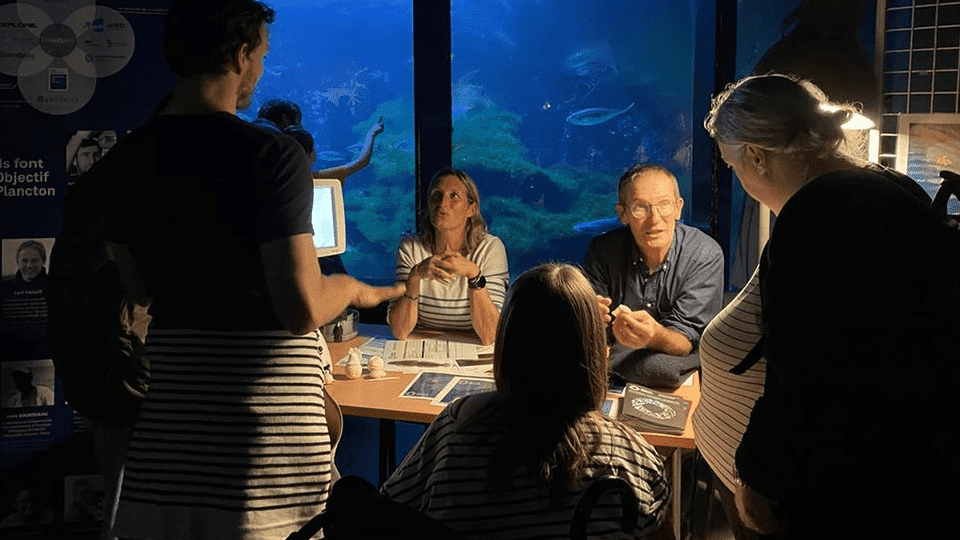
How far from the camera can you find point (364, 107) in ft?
49.3

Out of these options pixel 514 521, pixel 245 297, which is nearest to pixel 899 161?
pixel 514 521

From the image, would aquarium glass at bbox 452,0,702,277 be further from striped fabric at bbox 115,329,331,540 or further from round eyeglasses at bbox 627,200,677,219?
striped fabric at bbox 115,329,331,540

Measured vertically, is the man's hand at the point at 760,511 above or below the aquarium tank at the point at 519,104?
below

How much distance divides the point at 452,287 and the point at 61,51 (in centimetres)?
167

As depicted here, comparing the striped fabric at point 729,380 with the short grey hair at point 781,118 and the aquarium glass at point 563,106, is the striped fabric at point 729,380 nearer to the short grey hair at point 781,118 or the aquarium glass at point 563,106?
the short grey hair at point 781,118

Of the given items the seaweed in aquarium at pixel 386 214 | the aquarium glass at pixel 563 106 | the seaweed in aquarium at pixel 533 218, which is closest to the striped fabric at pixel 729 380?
the aquarium glass at pixel 563 106

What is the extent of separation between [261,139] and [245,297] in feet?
0.91

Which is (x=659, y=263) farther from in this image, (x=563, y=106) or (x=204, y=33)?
(x=563, y=106)

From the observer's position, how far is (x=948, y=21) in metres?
2.89

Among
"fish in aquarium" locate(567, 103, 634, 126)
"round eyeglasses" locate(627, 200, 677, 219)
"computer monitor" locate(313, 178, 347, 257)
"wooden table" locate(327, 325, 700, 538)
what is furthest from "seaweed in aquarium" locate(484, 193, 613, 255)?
"wooden table" locate(327, 325, 700, 538)

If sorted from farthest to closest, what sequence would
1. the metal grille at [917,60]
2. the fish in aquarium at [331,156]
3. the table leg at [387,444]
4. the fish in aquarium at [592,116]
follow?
the fish in aquarium at [592,116], the fish in aquarium at [331,156], the table leg at [387,444], the metal grille at [917,60]

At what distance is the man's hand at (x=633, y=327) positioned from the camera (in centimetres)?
273

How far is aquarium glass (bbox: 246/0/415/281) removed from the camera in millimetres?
14781

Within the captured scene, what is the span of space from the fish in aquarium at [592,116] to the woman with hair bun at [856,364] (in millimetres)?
15726
